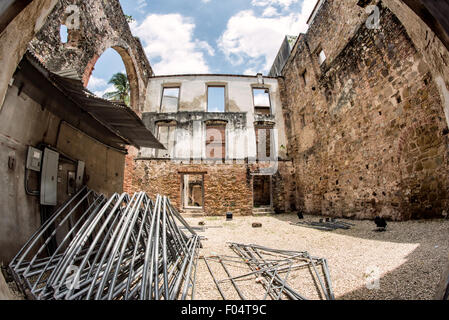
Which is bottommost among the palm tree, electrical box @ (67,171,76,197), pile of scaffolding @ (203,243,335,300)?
pile of scaffolding @ (203,243,335,300)

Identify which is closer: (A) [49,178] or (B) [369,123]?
(A) [49,178]

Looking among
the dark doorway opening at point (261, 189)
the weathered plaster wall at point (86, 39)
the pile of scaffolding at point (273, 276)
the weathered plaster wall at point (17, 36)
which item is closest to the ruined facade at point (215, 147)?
the weathered plaster wall at point (86, 39)

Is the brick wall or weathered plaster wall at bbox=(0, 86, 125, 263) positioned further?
the brick wall

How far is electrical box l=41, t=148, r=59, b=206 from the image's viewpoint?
270cm

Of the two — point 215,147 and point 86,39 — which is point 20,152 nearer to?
point 86,39

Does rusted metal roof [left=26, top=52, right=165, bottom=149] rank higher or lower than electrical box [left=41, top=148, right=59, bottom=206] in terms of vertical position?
higher

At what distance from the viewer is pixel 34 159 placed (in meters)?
2.60

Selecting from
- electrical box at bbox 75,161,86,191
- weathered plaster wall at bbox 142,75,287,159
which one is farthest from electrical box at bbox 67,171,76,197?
weathered plaster wall at bbox 142,75,287,159

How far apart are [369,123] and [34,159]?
7.87m

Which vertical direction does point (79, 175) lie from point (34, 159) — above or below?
below

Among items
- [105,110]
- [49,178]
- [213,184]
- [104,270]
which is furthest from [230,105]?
[104,270]

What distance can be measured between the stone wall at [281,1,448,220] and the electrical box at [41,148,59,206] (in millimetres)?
7263

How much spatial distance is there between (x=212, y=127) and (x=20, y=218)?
998 centimetres

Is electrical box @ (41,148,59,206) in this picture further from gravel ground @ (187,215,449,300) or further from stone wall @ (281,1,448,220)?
stone wall @ (281,1,448,220)
